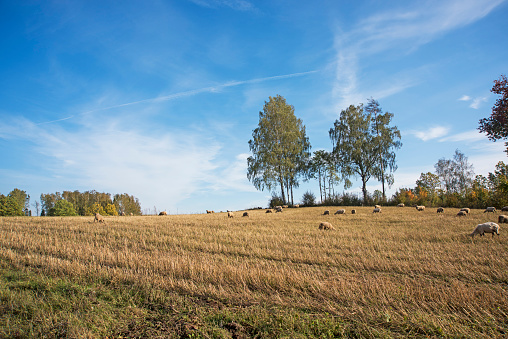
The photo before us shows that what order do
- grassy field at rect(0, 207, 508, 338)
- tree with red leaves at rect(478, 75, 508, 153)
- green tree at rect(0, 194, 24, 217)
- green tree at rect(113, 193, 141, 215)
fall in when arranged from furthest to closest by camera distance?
green tree at rect(113, 193, 141, 215) < green tree at rect(0, 194, 24, 217) < tree with red leaves at rect(478, 75, 508, 153) < grassy field at rect(0, 207, 508, 338)

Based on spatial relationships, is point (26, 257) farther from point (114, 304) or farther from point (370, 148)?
point (370, 148)

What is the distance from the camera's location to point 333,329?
153 inches

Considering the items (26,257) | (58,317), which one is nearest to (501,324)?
(58,317)

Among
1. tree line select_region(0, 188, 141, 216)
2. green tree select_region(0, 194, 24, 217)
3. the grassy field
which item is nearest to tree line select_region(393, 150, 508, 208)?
the grassy field

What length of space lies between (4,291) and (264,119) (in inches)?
1665

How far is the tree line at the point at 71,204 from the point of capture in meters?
63.6

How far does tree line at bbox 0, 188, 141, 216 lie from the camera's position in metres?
63.6

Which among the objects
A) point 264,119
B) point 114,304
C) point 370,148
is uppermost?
point 264,119

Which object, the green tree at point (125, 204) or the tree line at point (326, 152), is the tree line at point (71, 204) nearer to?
the green tree at point (125, 204)

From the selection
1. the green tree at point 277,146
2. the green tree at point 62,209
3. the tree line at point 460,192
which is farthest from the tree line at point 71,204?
the tree line at point 460,192

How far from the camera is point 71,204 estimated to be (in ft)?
223

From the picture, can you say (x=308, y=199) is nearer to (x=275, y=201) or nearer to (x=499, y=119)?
(x=275, y=201)

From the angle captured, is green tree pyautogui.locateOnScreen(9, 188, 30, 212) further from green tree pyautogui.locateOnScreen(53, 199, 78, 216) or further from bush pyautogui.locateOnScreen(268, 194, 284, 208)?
bush pyautogui.locateOnScreen(268, 194, 284, 208)

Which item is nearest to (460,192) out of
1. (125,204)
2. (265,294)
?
(265,294)
